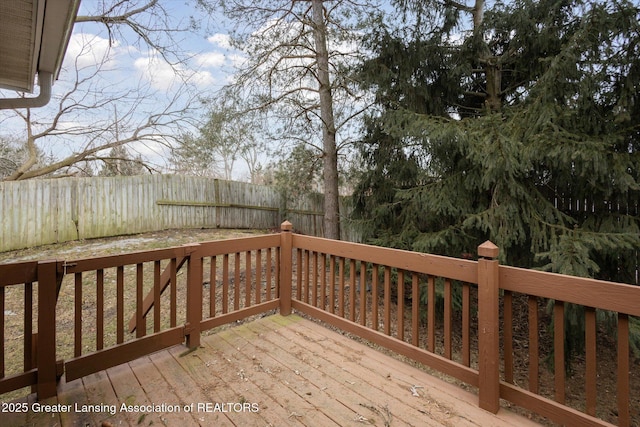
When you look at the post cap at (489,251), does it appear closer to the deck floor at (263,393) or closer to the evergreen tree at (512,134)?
the deck floor at (263,393)

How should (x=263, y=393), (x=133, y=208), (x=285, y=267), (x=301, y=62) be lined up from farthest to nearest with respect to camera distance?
(x=133, y=208) → (x=301, y=62) → (x=285, y=267) → (x=263, y=393)

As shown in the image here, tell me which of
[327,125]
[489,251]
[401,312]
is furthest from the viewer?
[327,125]

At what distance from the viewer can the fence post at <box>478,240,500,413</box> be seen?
1943mm

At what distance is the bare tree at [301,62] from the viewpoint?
5652 millimetres

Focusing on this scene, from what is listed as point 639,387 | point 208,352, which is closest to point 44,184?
point 208,352

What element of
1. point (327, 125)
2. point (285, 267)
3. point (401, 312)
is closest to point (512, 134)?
point (401, 312)

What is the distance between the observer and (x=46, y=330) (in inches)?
80.0

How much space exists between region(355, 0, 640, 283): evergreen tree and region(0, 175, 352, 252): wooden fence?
13.7ft

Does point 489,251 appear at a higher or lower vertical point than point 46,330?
higher

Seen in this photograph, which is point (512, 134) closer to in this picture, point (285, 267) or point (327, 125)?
point (285, 267)

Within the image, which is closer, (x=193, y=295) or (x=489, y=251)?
(x=489, y=251)

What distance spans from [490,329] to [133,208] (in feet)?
28.7

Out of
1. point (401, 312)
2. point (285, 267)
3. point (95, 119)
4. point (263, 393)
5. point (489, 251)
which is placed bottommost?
point (263, 393)

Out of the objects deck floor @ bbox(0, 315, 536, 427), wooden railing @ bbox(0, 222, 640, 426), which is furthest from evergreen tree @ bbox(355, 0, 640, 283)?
deck floor @ bbox(0, 315, 536, 427)
